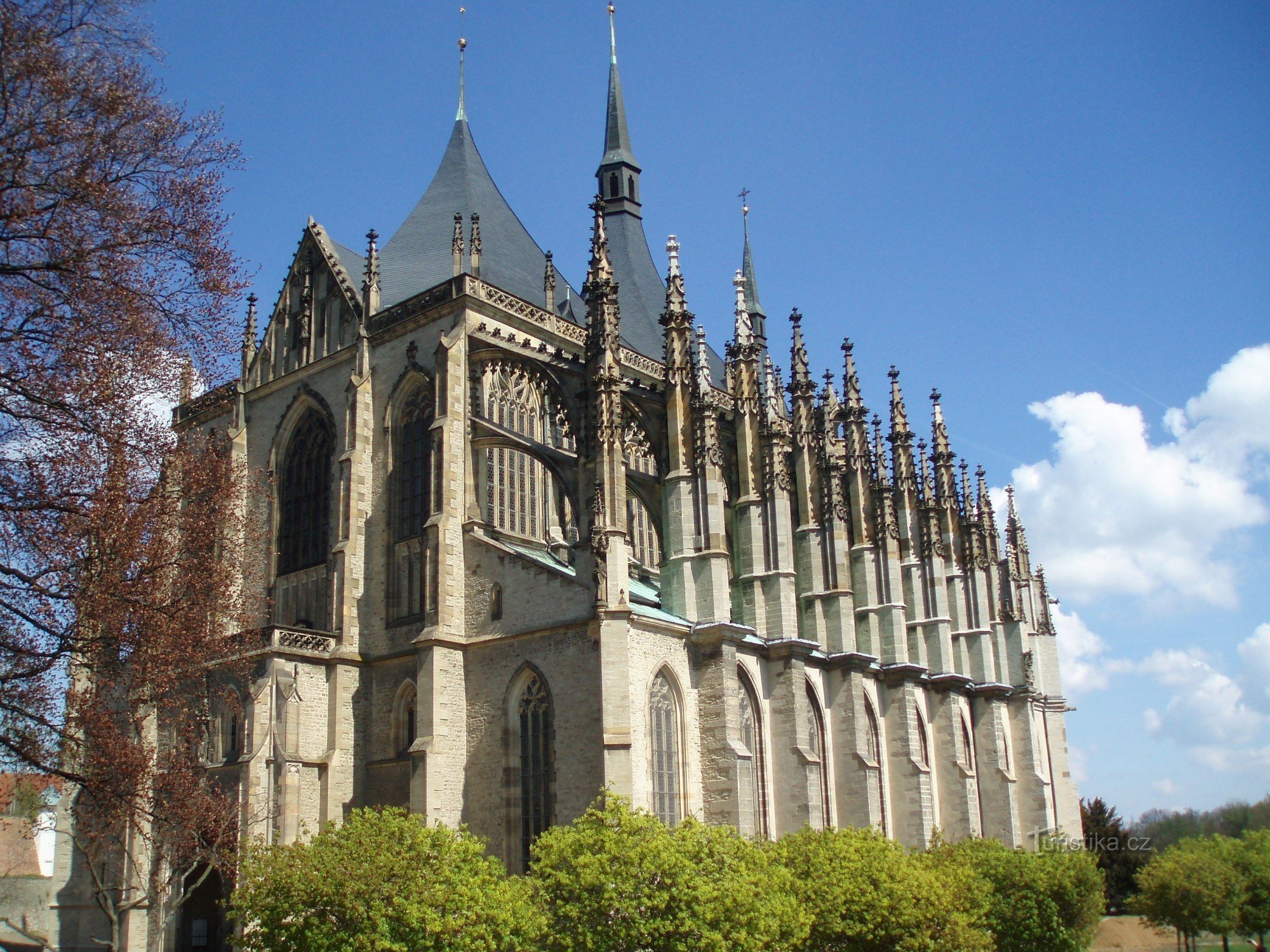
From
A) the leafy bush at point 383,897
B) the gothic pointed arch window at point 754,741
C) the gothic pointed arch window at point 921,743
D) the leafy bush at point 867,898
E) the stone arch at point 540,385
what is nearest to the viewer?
the leafy bush at point 383,897

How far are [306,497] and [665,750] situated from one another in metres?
13.5

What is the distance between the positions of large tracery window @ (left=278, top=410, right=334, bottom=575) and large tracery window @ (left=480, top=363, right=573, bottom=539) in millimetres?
4828

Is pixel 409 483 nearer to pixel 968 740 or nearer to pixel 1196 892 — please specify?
pixel 968 740

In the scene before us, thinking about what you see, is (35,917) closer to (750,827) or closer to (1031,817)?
(750,827)

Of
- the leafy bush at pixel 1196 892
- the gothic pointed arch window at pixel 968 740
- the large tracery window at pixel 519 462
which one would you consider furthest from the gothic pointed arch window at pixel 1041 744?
the large tracery window at pixel 519 462

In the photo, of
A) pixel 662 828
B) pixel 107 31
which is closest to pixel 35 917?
pixel 662 828

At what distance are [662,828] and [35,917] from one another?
31.7 metres

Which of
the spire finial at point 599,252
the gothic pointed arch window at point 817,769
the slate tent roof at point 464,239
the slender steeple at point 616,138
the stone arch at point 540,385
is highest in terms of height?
the slender steeple at point 616,138

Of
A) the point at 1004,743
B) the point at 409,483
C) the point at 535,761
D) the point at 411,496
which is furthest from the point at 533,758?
the point at 1004,743

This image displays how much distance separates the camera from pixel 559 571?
27.3 metres

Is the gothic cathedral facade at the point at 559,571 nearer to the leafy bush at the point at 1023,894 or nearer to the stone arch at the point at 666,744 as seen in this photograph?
the stone arch at the point at 666,744

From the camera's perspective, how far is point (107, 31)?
12.1m

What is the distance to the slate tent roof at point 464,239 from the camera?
37000mm

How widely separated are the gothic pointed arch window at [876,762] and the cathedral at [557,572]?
111 millimetres
